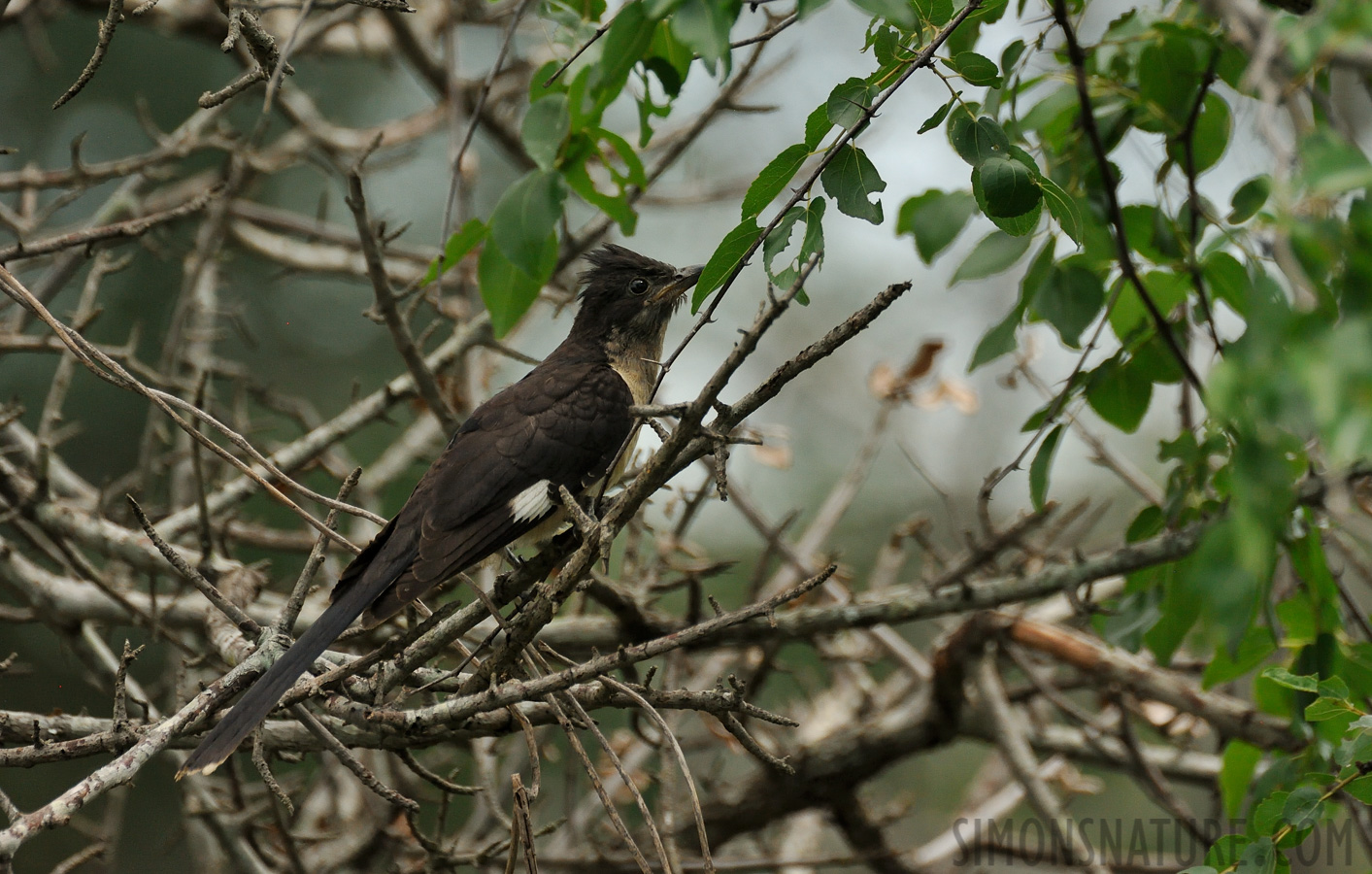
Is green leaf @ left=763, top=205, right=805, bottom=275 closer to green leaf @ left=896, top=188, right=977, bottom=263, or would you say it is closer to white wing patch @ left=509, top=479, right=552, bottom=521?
green leaf @ left=896, top=188, right=977, bottom=263

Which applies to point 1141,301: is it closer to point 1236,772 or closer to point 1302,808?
point 1236,772

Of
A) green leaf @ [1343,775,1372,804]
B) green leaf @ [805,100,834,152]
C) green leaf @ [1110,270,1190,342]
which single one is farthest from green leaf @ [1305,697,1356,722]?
green leaf @ [805,100,834,152]

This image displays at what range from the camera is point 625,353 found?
466 cm

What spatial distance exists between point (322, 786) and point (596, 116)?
3.90m

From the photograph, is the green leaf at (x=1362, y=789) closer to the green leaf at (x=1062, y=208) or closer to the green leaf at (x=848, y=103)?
the green leaf at (x=1062, y=208)

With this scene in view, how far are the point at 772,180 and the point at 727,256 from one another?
0.17 m

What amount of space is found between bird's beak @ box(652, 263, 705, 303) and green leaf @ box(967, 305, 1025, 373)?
1.86m

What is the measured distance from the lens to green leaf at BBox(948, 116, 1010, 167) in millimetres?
2045

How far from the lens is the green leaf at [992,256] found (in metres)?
2.84

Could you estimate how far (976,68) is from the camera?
6.54ft

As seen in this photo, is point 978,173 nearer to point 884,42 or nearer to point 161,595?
point 884,42

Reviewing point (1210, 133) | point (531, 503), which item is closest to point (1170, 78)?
point (1210, 133)

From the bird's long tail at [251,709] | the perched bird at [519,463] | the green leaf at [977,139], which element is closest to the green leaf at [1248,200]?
the green leaf at [977,139]

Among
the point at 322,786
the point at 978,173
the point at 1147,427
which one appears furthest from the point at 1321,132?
the point at 1147,427
